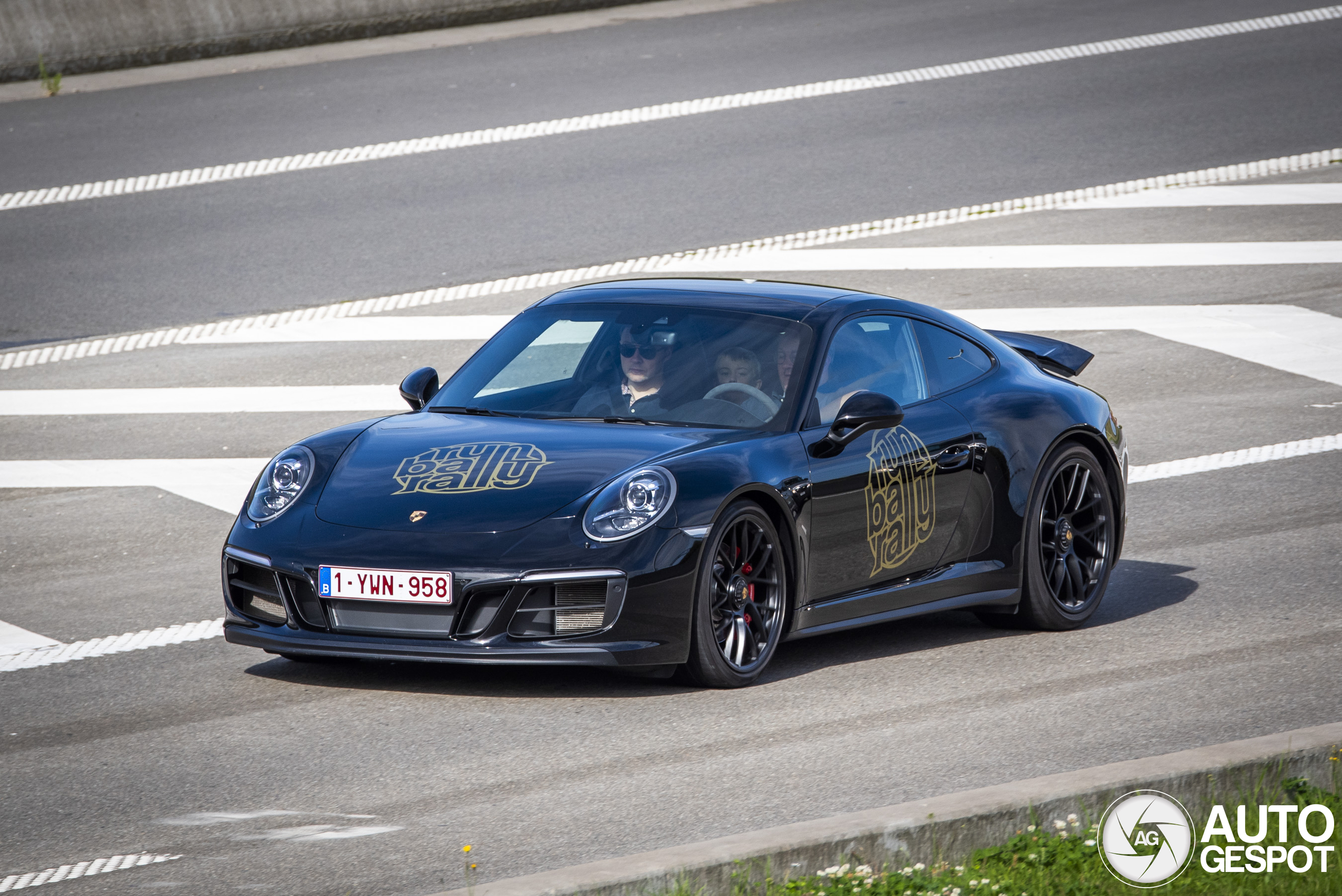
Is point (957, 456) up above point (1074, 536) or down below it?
above

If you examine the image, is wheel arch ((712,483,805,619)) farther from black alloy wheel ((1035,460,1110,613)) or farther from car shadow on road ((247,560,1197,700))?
black alloy wheel ((1035,460,1110,613))

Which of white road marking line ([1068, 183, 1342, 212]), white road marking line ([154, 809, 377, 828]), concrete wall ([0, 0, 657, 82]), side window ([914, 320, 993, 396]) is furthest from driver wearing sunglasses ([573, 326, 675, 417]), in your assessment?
concrete wall ([0, 0, 657, 82])

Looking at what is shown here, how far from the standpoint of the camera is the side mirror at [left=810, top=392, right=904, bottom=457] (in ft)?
23.7

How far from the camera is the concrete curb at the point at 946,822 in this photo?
4527 mm

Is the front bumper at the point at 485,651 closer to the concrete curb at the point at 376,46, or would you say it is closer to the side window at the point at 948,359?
the side window at the point at 948,359

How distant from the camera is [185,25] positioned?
19656 mm

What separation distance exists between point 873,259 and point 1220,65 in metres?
6.97

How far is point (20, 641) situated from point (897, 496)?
11.2 ft

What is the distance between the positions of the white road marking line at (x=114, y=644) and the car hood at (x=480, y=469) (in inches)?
37.0

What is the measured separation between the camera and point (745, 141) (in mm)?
17859

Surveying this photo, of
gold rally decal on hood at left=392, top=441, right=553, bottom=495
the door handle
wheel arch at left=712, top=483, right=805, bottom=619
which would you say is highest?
the door handle

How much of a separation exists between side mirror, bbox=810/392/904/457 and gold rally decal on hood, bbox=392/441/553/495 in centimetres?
106

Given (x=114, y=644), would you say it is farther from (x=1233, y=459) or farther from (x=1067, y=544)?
(x=1233, y=459)

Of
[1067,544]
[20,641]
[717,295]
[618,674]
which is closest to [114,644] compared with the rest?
[20,641]
